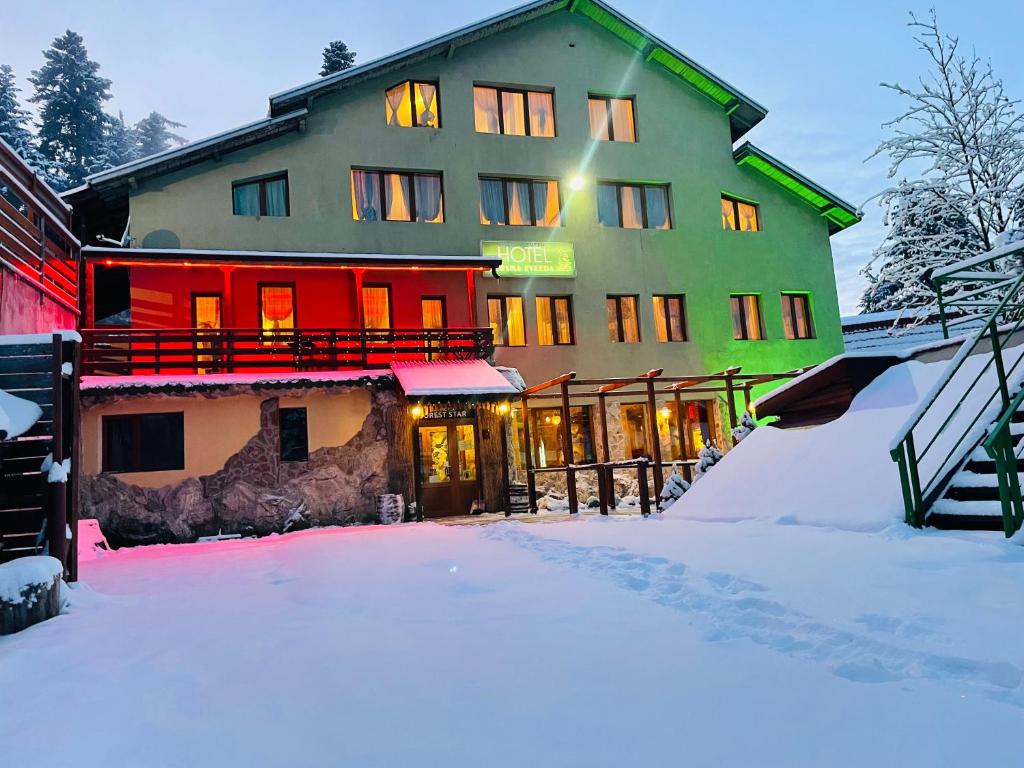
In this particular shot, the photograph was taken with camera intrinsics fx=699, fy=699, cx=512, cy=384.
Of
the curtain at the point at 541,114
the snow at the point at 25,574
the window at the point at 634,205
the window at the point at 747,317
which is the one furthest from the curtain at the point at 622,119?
the snow at the point at 25,574

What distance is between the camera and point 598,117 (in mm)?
21859

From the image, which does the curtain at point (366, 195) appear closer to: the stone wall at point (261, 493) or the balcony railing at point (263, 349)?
the balcony railing at point (263, 349)

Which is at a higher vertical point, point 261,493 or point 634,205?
point 634,205

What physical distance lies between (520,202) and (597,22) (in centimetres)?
690

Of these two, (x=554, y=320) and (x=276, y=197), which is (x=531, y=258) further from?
(x=276, y=197)

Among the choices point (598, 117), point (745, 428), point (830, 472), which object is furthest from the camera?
point (598, 117)

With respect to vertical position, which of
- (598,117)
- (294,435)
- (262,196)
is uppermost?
(598,117)

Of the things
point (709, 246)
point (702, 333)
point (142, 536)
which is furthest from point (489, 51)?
point (142, 536)

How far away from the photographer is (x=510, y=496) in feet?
53.7

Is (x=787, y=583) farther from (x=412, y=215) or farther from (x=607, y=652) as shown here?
(x=412, y=215)

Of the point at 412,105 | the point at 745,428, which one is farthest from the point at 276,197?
the point at 745,428

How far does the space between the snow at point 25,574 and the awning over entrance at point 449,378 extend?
27.3ft

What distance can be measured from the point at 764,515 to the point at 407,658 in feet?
18.6

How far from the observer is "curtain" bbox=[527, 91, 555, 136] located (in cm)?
2102
